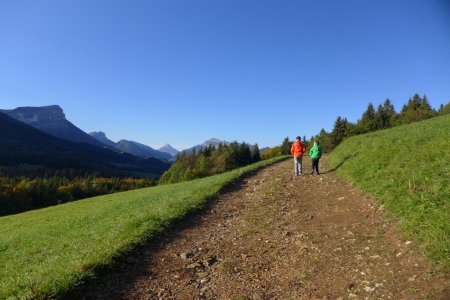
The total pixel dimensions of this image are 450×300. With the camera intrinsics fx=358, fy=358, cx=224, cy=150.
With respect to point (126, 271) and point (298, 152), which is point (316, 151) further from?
point (126, 271)

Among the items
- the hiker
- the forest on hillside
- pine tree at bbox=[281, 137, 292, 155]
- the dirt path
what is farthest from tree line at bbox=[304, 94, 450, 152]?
the dirt path

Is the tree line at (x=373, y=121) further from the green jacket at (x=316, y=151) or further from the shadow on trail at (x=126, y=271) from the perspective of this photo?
the shadow on trail at (x=126, y=271)

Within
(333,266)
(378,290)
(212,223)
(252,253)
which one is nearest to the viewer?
(378,290)

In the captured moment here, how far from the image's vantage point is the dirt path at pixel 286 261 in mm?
8820

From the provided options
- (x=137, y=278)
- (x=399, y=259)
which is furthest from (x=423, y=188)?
(x=137, y=278)

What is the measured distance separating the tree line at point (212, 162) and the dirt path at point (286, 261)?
108921 millimetres

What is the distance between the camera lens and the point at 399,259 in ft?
31.2

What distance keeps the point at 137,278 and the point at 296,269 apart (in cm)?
464

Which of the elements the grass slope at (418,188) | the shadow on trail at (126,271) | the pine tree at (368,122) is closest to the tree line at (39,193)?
the pine tree at (368,122)

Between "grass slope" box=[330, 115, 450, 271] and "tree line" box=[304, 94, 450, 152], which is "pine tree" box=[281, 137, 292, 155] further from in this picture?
"grass slope" box=[330, 115, 450, 271]

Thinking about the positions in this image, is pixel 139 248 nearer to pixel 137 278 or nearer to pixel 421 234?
pixel 137 278

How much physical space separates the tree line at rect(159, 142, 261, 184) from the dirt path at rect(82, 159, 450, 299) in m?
109

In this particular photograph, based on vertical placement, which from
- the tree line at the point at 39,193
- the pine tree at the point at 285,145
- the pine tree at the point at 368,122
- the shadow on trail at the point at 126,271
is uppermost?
the pine tree at the point at 368,122

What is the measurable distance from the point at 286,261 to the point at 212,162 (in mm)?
126990
